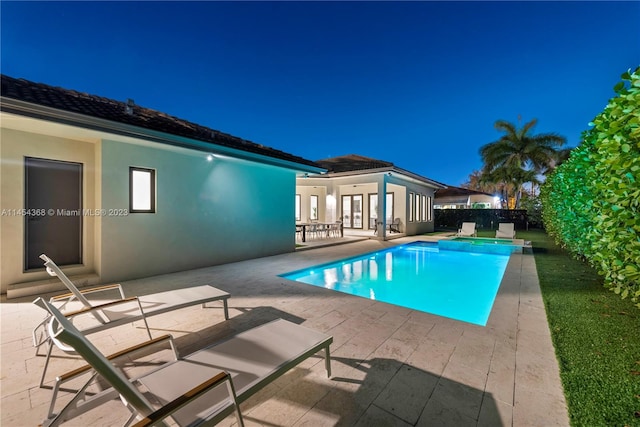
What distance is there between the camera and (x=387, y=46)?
73.1 ft

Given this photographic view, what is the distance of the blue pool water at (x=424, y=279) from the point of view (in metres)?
5.77

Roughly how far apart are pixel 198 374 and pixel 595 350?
4315 mm

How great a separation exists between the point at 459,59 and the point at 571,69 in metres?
8.90

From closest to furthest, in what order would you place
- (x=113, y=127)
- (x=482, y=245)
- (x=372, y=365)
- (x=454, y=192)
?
(x=372, y=365) < (x=113, y=127) < (x=482, y=245) < (x=454, y=192)

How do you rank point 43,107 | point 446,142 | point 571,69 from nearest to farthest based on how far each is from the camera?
point 43,107, point 571,69, point 446,142

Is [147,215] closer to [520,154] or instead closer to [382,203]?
[382,203]

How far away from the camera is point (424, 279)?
25.8ft

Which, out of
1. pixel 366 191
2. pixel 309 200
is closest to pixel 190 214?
pixel 309 200

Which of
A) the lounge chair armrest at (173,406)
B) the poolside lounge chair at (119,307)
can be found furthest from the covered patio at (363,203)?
the lounge chair armrest at (173,406)

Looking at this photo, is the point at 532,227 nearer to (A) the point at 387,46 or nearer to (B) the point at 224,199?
(A) the point at 387,46

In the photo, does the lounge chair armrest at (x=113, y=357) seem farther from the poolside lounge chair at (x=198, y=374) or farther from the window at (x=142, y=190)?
the window at (x=142, y=190)

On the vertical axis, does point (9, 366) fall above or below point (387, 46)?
below

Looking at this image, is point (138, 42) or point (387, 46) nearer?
point (138, 42)

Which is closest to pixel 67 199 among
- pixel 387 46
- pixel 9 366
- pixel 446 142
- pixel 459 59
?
pixel 9 366
